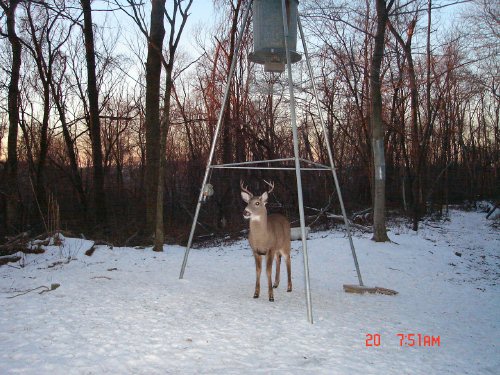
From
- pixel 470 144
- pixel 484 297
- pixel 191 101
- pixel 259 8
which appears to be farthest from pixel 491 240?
pixel 470 144

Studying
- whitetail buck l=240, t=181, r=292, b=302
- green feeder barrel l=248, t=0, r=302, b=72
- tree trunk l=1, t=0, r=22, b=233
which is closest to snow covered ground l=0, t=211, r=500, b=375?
whitetail buck l=240, t=181, r=292, b=302

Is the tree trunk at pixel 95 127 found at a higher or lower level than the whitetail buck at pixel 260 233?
higher

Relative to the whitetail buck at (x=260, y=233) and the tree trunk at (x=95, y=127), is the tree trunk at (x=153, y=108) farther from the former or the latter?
the whitetail buck at (x=260, y=233)

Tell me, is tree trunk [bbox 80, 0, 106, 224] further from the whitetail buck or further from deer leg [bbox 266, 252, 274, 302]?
deer leg [bbox 266, 252, 274, 302]

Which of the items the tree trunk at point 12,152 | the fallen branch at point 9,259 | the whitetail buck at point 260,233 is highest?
the tree trunk at point 12,152

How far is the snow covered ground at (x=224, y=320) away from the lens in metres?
3.68

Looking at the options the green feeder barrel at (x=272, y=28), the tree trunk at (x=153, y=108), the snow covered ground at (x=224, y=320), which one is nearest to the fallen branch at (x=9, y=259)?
the snow covered ground at (x=224, y=320)

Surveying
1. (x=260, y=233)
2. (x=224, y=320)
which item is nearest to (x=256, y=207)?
(x=260, y=233)

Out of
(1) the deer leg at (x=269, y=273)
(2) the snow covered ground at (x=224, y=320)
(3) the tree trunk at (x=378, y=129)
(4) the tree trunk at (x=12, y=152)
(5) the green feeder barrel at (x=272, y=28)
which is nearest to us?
(2) the snow covered ground at (x=224, y=320)

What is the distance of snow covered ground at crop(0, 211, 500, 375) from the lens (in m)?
3.68

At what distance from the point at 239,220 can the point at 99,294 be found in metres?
11.9

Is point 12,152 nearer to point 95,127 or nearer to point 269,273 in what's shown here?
point 95,127

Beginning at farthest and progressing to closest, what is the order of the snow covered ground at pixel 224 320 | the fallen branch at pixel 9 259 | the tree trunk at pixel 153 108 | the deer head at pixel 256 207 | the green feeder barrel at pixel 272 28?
the tree trunk at pixel 153 108, the fallen branch at pixel 9 259, the green feeder barrel at pixel 272 28, the deer head at pixel 256 207, the snow covered ground at pixel 224 320

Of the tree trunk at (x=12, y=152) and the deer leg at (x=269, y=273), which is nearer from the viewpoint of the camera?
the deer leg at (x=269, y=273)
